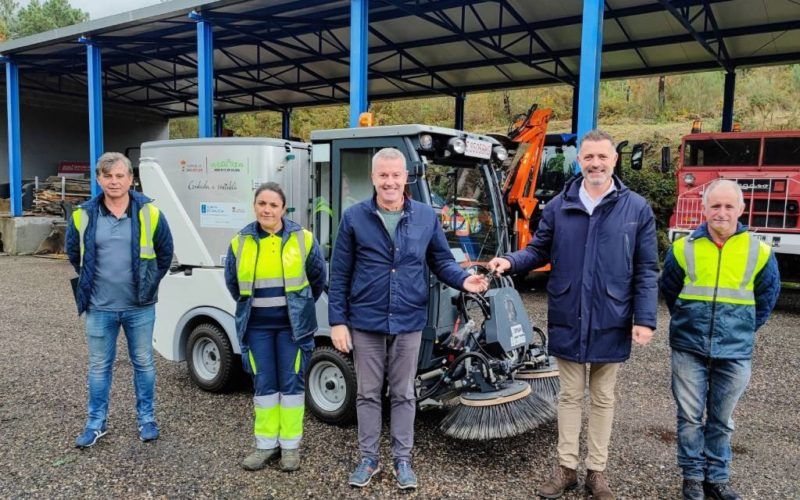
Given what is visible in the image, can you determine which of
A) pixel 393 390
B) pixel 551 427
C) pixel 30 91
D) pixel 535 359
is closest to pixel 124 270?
pixel 393 390

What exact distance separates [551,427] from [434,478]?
111cm

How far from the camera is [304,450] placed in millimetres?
3672

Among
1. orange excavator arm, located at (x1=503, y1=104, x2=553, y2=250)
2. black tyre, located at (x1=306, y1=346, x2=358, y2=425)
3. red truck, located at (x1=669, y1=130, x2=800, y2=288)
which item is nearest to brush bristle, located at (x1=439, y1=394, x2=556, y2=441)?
black tyre, located at (x1=306, y1=346, x2=358, y2=425)

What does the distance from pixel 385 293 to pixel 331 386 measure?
124 cm

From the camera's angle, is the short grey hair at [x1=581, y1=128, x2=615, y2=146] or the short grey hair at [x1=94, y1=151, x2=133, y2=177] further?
the short grey hair at [x1=94, y1=151, x2=133, y2=177]

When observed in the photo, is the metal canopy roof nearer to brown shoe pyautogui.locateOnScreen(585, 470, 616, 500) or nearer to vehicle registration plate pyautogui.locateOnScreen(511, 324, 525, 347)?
vehicle registration plate pyautogui.locateOnScreen(511, 324, 525, 347)

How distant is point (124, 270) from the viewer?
3.63m

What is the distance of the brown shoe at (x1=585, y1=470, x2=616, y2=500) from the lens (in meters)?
3.03

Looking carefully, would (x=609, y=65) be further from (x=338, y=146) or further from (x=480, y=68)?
(x=338, y=146)

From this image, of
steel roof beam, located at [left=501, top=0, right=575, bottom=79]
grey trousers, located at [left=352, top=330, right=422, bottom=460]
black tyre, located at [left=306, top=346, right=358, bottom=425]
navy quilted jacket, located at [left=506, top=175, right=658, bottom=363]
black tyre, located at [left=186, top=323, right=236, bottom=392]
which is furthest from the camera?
steel roof beam, located at [left=501, top=0, right=575, bottom=79]

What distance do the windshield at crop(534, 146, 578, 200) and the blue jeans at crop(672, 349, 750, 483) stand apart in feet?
23.8

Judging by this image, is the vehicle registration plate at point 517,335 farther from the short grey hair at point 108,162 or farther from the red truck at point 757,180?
the red truck at point 757,180

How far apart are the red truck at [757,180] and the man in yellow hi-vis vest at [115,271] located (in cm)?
727

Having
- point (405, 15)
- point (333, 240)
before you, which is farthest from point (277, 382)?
point (405, 15)
